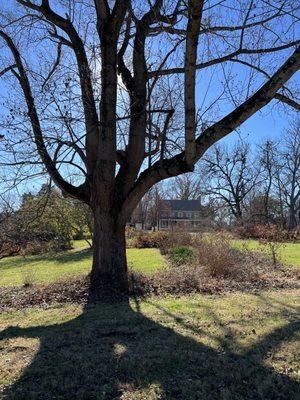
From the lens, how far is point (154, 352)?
210 inches

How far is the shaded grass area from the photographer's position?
4.22 meters

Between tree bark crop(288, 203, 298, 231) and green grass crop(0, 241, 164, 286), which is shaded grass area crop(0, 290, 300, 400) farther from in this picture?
tree bark crop(288, 203, 298, 231)

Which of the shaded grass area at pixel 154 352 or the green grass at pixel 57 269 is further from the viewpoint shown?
the green grass at pixel 57 269

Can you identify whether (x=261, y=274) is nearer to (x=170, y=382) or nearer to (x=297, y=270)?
(x=297, y=270)

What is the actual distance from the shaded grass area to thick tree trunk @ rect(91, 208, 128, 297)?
1.22 meters

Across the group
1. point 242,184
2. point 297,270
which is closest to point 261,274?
point 297,270

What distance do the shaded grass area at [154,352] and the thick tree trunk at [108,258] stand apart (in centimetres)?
122

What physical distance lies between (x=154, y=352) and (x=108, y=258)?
4.49 metres

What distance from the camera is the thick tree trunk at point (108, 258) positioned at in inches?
380

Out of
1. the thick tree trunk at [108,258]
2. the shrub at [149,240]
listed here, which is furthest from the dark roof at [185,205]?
the thick tree trunk at [108,258]

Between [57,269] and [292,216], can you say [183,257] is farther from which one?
[292,216]

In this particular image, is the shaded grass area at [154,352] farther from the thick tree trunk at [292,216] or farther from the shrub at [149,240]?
the thick tree trunk at [292,216]

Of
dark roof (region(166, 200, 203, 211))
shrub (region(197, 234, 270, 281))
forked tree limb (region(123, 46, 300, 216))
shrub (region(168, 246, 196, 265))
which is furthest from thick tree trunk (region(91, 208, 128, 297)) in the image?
dark roof (region(166, 200, 203, 211))

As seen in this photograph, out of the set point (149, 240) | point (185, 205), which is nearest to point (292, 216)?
point (185, 205)
